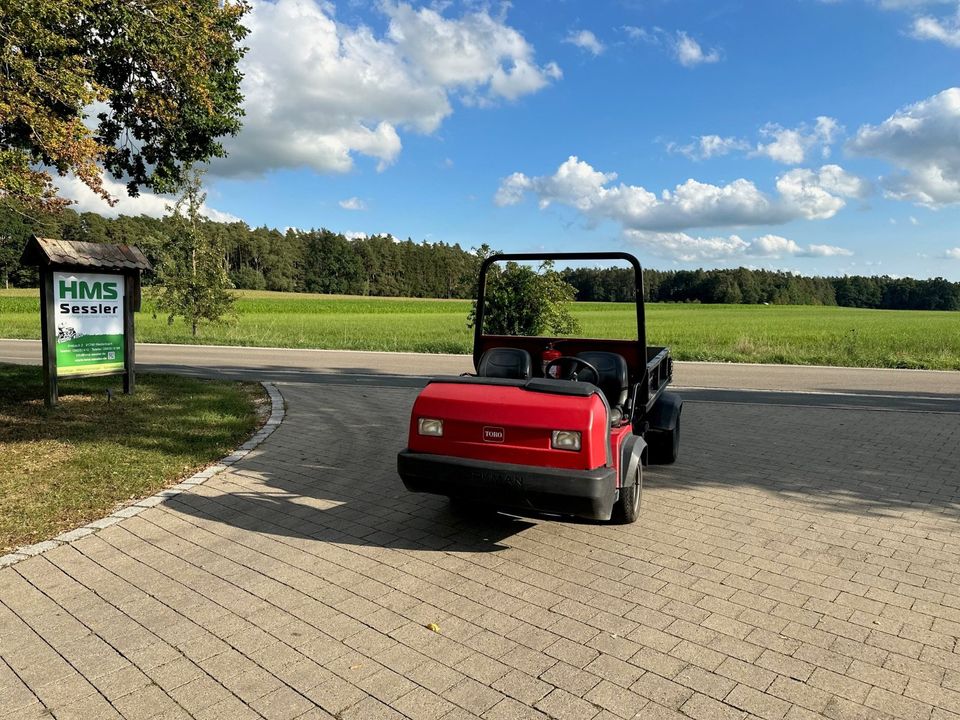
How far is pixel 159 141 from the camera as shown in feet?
37.4

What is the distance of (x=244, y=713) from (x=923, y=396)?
12.8 meters

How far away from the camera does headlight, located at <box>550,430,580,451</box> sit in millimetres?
3703

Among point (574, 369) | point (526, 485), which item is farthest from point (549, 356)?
point (526, 485)

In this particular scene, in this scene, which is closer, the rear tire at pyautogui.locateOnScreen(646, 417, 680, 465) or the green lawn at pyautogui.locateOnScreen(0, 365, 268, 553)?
the green lawn at pyautogui.locateOnScreen(0, 365, 268, 553)

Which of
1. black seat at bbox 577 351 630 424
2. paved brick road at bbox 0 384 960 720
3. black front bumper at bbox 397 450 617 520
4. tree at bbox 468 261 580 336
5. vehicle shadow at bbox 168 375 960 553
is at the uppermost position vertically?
tree at bbox 468 261 580 336

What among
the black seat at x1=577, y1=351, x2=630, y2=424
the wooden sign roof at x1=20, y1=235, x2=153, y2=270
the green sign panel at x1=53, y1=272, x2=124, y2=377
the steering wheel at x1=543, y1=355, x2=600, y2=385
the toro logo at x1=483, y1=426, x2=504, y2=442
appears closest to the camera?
the toro logo at x1=483, y1=426, x2=504, y2=442

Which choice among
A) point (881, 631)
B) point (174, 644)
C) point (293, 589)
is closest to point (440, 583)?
point (293, 589)

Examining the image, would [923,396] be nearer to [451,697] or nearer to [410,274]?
[451,697]

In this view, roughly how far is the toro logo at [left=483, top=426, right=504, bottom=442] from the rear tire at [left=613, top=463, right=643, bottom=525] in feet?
3.50

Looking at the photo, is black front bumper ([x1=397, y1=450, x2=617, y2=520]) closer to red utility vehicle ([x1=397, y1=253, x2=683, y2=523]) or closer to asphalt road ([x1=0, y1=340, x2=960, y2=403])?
red utility vehicle ([x1=397, y1=253, x2=683, y2=523])

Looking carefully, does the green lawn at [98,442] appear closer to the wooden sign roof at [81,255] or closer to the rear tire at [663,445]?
the wooden sign roof at [81,255]

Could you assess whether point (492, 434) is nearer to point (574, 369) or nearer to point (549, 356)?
point (574, 369)

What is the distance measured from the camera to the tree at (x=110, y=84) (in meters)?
6.29

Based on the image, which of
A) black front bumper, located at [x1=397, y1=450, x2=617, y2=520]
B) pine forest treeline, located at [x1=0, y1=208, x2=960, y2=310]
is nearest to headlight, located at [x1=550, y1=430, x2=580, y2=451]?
black front bumper, located at [x1=397, y1=450, x2=617, y2=520]
